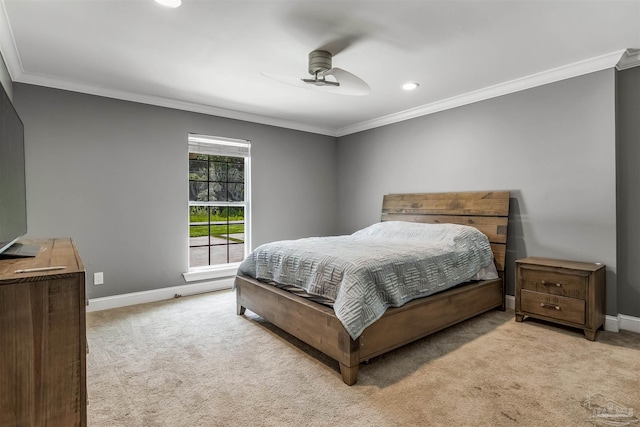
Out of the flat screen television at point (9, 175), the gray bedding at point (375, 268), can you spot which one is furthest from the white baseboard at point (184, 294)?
the flat screen television at point (9, 175)

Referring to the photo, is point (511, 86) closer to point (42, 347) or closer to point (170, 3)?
point (170, 3)

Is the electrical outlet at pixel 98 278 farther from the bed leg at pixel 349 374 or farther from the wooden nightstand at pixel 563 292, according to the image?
the wooden nightstand at pixel 563 292

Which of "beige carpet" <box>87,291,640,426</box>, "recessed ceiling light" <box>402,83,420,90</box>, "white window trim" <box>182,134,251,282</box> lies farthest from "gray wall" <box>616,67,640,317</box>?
"white window trim" <box>182,134,251,282</box>

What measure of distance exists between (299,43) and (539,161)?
2498mm

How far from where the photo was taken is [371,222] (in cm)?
488

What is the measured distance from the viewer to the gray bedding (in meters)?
2.08

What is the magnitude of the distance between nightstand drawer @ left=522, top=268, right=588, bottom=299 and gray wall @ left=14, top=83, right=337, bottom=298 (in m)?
3.14

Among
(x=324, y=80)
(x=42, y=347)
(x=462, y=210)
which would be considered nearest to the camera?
(x=42, y=347)

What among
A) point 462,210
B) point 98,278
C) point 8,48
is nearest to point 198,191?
point 98,278

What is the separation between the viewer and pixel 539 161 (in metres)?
3.19

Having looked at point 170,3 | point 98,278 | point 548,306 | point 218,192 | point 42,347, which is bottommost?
point 548,306

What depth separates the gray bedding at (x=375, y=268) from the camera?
6.82 feet

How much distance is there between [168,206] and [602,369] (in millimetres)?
4098

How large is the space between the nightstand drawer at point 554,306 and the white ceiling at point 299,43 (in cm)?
198
